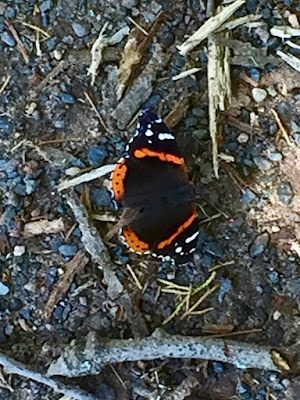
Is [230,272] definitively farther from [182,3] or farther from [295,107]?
[182,3]

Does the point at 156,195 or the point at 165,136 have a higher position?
the point at 165,136

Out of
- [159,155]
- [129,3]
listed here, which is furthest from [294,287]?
[129,3]

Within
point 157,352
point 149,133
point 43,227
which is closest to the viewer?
point 149,133

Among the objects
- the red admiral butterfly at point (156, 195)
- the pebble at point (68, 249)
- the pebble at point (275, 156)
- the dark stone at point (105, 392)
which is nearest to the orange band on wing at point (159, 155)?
the red admiral butterfly at point (156, 195)

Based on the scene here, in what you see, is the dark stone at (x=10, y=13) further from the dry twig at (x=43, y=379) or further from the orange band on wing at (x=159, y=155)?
the dry twig at (x=43, y=379)

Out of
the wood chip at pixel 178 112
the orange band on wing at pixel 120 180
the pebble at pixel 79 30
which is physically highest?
the pebble at pixel 79 30

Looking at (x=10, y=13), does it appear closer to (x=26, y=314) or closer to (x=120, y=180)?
(x=120, y=180)

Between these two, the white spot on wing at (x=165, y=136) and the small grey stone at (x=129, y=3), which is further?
the small grey stone at (x=129, y=3)
